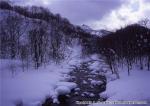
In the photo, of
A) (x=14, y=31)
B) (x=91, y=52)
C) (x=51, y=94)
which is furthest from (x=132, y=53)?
(x=91, y=52)

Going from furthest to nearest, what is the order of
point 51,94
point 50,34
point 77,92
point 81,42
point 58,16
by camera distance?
point 58,16
point 81,42
point 50,34
point 77,92
point 51,94

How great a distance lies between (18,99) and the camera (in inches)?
398

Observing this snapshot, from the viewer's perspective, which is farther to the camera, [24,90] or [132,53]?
[132,53]

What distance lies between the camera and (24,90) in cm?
1130

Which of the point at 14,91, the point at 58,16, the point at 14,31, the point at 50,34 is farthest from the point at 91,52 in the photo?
the point at 14,91

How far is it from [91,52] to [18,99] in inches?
1613

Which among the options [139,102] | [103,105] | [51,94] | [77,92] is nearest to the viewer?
[139,102]

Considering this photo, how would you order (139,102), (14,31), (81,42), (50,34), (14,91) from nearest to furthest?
(139,102)
(14,91)
(14,31)
(50,34)
(81,42)

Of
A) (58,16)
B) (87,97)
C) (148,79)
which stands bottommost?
(87,97)

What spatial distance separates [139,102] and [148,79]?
3.51 m

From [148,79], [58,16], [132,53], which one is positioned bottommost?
[148,79]

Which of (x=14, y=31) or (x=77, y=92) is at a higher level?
(x=14, y=31)

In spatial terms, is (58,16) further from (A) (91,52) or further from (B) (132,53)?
(B) (132,53)

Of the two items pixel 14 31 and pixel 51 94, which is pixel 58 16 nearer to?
pixel 14 31
